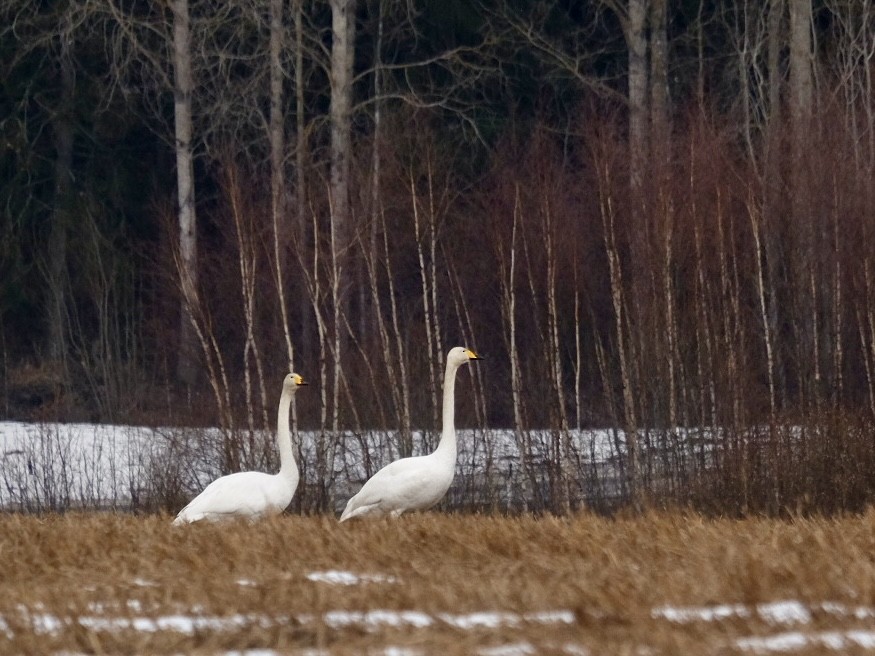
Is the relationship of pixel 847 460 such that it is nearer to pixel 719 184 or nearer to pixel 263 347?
pixel 719 184

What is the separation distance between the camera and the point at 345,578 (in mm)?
6434

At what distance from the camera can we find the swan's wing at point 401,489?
37.8 feet

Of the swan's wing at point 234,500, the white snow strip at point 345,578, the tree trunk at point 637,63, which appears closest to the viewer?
the white snow strip at point 345,578

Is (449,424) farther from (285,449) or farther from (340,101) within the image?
(340,101)

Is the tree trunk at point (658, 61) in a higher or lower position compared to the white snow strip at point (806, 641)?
higher

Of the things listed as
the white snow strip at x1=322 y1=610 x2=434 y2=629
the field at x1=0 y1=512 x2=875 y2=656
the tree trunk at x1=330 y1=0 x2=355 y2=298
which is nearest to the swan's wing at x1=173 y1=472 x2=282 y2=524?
the field at x1=0 y1=512 x2=875 y2=656

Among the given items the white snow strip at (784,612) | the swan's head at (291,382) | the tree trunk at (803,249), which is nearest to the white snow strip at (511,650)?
the white snow strip at (784,612)

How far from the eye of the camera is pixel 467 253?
27.7m

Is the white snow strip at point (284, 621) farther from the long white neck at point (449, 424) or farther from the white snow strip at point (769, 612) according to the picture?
the long white neck at point (449, 424)

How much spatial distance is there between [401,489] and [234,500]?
50.8 inches

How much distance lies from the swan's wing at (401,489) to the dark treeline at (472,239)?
15.1 feet

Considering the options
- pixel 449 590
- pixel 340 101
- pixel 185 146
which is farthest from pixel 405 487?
pixel 185 146

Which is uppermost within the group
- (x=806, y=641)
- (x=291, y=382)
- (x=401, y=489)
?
(x=291, y=382)

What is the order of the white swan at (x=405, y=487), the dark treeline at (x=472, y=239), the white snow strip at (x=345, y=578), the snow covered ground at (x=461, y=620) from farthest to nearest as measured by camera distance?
the dark treeline at (x=472, y=239) → the white swan at (x=405, y=487) → the white snow strip at (x=345, y=578) → the snow covered ground at (x=461, y=620)
